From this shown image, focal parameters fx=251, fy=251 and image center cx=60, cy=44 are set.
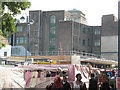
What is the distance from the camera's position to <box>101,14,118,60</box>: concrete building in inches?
2184

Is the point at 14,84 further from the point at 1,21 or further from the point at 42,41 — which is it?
the point at 42,41

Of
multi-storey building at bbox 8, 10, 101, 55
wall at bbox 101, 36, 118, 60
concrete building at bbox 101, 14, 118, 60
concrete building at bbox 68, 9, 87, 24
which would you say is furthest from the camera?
concrete building at bbox 68, 9, 87, 24

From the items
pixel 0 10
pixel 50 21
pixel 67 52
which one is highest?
pixel 50 21

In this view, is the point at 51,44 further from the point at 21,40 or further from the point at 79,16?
the point at 79,16

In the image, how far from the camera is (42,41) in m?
57.8

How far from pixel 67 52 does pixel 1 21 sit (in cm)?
4253

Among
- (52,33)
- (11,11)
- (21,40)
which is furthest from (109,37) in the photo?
(11,11)

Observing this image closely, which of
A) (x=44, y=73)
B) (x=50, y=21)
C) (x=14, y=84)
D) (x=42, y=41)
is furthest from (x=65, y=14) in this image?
(x=14, y=84)

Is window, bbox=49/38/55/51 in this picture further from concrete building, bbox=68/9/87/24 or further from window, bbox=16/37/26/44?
concrete building, bbox=68/9/87/24

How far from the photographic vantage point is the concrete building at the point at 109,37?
182 feet

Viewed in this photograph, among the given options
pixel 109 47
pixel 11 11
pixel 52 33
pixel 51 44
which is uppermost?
pixel 52 33

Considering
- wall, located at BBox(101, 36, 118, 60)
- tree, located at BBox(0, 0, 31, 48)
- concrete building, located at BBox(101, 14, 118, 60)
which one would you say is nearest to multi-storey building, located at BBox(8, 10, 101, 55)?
wall, located at BBox(101, 36, 118, 60)

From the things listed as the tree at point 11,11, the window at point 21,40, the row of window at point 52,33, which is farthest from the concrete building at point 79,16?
the tree at point 11,11

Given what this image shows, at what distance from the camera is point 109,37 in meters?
56.4
